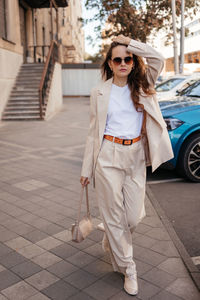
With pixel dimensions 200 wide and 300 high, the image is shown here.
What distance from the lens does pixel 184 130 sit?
5.67 meters

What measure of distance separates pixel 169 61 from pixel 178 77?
213 feet

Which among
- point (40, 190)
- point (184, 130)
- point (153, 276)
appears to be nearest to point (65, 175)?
point (40, 190)

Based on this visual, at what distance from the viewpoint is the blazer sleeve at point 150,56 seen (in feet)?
8.80

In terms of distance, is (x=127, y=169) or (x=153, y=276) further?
(x=153, y=276)

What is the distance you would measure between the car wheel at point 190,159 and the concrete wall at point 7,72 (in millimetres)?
10753

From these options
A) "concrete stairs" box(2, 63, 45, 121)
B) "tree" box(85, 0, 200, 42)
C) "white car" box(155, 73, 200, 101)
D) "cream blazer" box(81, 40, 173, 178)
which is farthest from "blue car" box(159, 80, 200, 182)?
"tree" box(85, 0, 200, 42)

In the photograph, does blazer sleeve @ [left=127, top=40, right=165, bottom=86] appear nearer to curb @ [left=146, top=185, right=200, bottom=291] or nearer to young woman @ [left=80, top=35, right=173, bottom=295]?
young woman @ [left=80, top=35, right=173, bottom=295]

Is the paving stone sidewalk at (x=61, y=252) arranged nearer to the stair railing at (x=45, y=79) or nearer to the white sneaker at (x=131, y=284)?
the white sneaker at (x=131, y=284)

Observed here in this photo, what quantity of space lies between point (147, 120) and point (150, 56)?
49cm

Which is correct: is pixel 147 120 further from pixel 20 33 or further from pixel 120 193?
pixel 20 33

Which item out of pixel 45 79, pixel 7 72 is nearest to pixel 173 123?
pixel 45 79

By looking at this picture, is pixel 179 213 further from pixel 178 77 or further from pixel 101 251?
pixel 178 77

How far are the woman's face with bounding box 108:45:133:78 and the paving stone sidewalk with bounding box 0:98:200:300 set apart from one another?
5.52 ft

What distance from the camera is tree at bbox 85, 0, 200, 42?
71.1 ft
